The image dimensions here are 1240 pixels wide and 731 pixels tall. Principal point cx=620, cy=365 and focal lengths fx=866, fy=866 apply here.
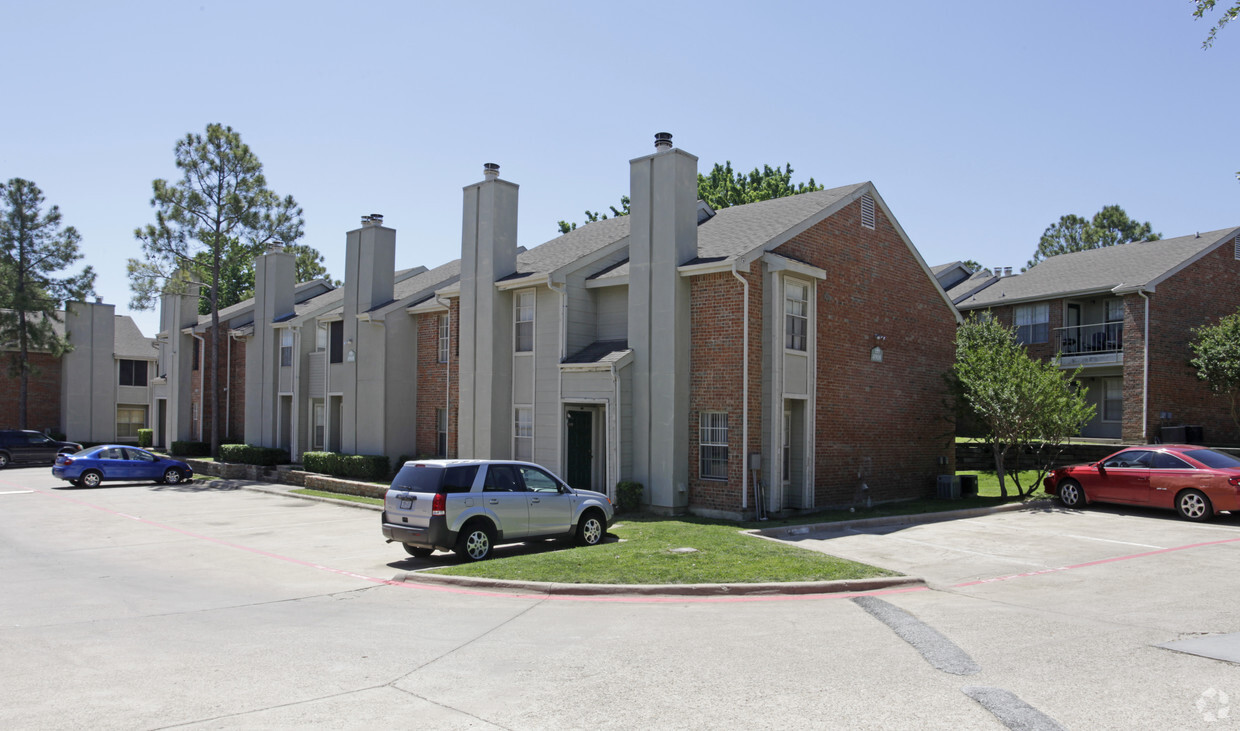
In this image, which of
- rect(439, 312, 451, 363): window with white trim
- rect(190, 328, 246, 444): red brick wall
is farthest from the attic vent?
rect(190, 328, 246, 444): red brick wall

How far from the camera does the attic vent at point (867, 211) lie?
71.7ft

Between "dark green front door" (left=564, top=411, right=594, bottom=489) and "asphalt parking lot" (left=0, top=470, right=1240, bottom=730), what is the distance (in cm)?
652

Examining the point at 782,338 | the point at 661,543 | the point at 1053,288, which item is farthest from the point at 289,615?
the point at 1053,288

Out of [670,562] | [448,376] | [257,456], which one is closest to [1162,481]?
[670,562]

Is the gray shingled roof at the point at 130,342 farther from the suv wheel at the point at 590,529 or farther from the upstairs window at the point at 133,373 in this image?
the suv wheel at the point at 590,529

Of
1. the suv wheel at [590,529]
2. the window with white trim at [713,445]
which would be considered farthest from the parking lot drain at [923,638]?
the window with white trim at [713,445]

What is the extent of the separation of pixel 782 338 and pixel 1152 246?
21.7 metres

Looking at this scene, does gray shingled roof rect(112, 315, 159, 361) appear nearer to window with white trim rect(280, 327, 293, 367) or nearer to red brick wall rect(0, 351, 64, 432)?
red brick wall rect(0, 351, 64, 432)

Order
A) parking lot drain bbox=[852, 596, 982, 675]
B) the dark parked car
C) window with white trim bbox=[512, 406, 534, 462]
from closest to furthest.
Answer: parking lot drain bbox=[852, 596, 982, 675] < window with white trim bbox=[512, 406, 534, 462] < the dark parked car

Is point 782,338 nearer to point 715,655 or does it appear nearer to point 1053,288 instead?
point 715,655

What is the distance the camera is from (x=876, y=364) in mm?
21875

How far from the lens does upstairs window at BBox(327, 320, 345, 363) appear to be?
31.0 m

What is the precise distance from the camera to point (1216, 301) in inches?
1198

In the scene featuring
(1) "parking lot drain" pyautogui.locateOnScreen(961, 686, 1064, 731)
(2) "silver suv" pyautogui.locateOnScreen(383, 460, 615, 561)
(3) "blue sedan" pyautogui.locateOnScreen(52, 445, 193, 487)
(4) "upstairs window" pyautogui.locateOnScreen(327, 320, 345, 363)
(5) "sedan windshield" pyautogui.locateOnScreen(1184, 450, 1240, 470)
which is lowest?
(3) "blue sedan" pyautogui.locateOnScreen(52, 445, 193, 487)
